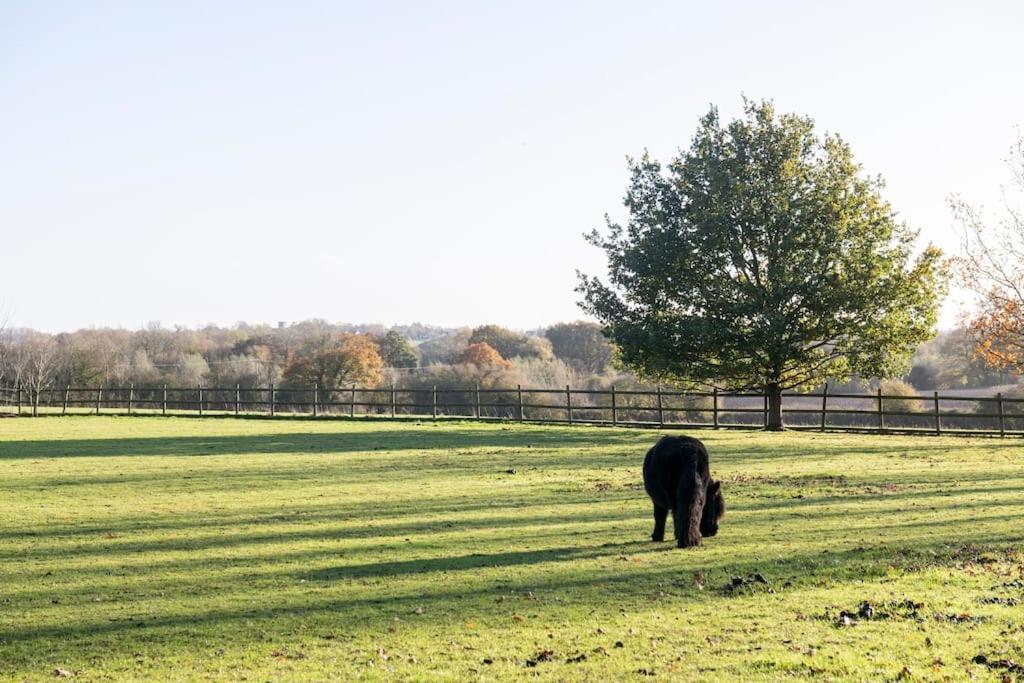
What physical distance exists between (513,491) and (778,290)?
18347 mm

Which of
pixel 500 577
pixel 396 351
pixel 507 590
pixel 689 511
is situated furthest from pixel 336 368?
pixel 507 590

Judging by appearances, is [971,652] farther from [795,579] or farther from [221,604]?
[221,604]

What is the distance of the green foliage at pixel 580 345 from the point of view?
102 metres

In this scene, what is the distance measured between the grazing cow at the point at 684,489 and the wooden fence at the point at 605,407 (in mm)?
22183

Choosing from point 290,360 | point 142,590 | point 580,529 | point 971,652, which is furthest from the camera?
point 290,360

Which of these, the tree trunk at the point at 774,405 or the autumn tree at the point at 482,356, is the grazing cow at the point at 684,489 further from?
the autumn tree at the point at 482,356

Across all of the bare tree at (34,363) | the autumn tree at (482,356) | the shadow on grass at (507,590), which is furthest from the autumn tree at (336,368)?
the shadow on grass at (507,590)

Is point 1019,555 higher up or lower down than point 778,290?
lower down

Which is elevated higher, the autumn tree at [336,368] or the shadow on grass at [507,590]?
the autumn tree at [336,368]

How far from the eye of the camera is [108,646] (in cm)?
809

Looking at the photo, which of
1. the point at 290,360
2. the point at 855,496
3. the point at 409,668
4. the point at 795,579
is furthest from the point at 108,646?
the point at 290,360

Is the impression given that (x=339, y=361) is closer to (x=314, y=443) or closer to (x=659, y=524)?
(x=314, y=443)

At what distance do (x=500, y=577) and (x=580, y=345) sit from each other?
9683 centimetres

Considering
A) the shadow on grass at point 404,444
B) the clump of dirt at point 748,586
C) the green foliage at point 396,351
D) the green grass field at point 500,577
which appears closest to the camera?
the green grass field at point 500,577
